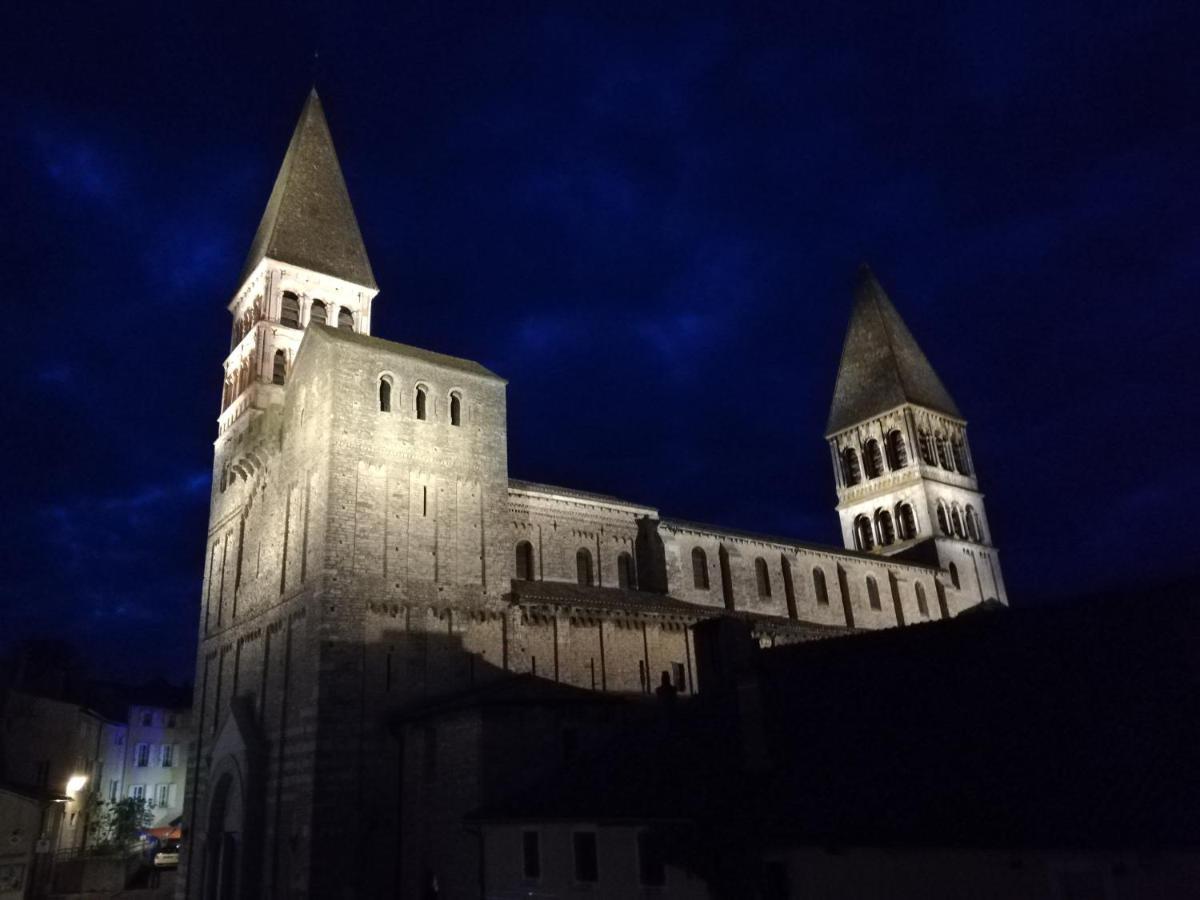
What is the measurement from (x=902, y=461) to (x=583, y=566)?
2876 centimetres

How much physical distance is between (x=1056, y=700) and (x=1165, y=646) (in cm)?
188

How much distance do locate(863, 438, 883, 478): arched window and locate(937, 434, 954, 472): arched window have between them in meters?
3.65

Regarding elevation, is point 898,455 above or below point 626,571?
above

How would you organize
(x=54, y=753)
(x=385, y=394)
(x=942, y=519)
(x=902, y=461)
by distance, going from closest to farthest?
(x=385, y=394)
(x=54, y=753)
(x=942, y=519)
(x=902, y=461)

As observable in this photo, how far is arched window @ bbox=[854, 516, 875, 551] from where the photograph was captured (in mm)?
56500

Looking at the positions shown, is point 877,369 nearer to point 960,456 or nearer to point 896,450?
point 896,450

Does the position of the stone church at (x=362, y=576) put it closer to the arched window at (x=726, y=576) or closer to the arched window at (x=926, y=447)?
the arched window at (x=726, y=576)

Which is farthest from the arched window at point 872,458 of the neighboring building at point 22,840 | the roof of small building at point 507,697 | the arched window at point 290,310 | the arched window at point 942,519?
the neighboring building at point 22,840

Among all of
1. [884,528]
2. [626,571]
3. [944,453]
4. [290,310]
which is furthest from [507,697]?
[944,453]

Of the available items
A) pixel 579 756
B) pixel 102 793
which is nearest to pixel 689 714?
pixel 579 756

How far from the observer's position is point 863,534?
57.1 meters

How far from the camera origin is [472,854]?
21172mm

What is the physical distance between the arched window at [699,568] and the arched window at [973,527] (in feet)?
80.6

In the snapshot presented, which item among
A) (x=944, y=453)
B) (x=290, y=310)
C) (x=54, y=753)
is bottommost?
(x=54, y=753)
